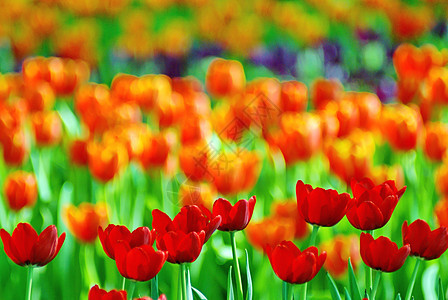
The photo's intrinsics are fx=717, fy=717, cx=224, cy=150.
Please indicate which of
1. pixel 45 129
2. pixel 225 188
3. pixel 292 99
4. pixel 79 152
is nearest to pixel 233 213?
pixel 225 188

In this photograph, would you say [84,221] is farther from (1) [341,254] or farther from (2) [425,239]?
(2) [425,239]

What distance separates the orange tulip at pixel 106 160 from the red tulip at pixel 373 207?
2.74 feet

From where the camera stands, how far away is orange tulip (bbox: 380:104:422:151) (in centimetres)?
214

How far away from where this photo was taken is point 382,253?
48.8 inches

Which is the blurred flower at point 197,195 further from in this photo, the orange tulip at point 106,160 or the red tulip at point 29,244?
the red tulip at point 29,244

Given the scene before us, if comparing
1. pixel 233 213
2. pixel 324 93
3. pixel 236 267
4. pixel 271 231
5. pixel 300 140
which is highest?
pixel 233 213

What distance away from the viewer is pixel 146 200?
2.11 m

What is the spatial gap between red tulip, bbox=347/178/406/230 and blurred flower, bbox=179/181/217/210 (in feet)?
1.76

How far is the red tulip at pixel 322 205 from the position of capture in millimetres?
1272

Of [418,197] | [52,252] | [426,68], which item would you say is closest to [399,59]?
[426,68]

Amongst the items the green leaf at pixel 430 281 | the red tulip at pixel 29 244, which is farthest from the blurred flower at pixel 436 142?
the red tulip at pixel 29 244

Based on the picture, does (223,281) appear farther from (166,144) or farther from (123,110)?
(123,110)

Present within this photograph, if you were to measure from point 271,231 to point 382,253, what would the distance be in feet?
1.20

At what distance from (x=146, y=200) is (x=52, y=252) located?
85 cm
